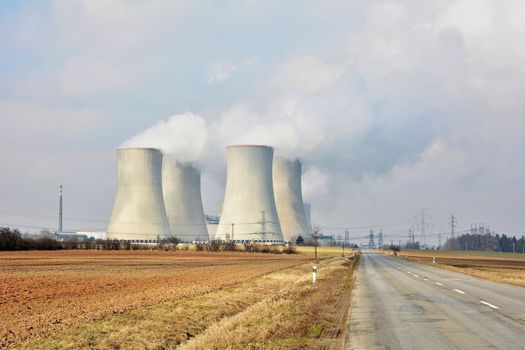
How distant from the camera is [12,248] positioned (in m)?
69.2

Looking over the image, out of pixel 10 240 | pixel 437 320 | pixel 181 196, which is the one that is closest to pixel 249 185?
pixel 181 196

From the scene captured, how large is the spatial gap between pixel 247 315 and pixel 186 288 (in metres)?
8.43

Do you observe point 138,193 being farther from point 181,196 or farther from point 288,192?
point 288,192

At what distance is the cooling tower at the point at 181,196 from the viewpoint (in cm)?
7038

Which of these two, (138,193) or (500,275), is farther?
(138,193)

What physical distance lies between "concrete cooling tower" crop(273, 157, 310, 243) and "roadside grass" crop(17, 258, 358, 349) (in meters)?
58.7

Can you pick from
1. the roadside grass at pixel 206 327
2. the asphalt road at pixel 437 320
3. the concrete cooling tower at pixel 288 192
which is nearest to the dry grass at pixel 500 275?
the asphalt road at pixel 437 320

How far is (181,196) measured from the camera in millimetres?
70688

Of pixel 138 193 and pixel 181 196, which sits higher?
pixel 181 196

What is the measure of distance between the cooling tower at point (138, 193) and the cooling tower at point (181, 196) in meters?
7.23

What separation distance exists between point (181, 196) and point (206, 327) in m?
59.1

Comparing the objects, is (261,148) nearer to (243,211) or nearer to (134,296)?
(243,211)

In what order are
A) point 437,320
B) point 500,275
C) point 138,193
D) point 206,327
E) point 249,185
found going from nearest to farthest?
point 437,320 < point 206,327 < point 500,275 < point 249,185 < point 138,193

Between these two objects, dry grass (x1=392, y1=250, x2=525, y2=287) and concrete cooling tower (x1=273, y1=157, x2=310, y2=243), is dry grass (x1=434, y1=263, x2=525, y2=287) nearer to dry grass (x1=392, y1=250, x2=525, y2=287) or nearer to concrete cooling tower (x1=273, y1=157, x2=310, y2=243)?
dry grass (x1=392, y1=250, x2=525, y2=287)
